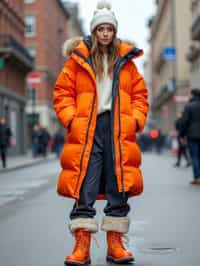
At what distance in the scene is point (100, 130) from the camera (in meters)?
5.85

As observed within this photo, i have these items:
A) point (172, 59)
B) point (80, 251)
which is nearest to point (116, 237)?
point (80, 251)

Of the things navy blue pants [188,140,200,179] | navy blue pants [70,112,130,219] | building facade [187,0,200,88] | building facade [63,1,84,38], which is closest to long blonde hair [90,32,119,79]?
navy blue pants [70,112,130,219]

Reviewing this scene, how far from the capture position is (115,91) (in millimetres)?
5855

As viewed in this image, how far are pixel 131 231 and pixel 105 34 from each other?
273 centimetres

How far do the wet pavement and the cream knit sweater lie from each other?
1.18m

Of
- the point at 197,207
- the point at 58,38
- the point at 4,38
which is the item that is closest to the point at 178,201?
the point at 197,207

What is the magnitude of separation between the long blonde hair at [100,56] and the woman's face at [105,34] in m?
0.03

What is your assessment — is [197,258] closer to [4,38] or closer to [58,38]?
[4,38]

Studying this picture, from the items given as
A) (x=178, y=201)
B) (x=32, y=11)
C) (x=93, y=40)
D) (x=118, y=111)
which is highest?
(x=32, y=11)

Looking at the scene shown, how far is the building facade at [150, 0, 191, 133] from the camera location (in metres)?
66.0

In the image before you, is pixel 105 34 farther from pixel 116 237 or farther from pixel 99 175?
pixel 116 237

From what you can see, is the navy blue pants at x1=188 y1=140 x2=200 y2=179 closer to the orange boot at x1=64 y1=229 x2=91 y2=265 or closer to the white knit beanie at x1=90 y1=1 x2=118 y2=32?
the white knit beanie at x1=90 y1=1 x2=118 y2=32

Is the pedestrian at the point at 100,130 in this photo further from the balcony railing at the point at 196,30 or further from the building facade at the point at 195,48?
the building facade at the point at 195,48

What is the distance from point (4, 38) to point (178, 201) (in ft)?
118
